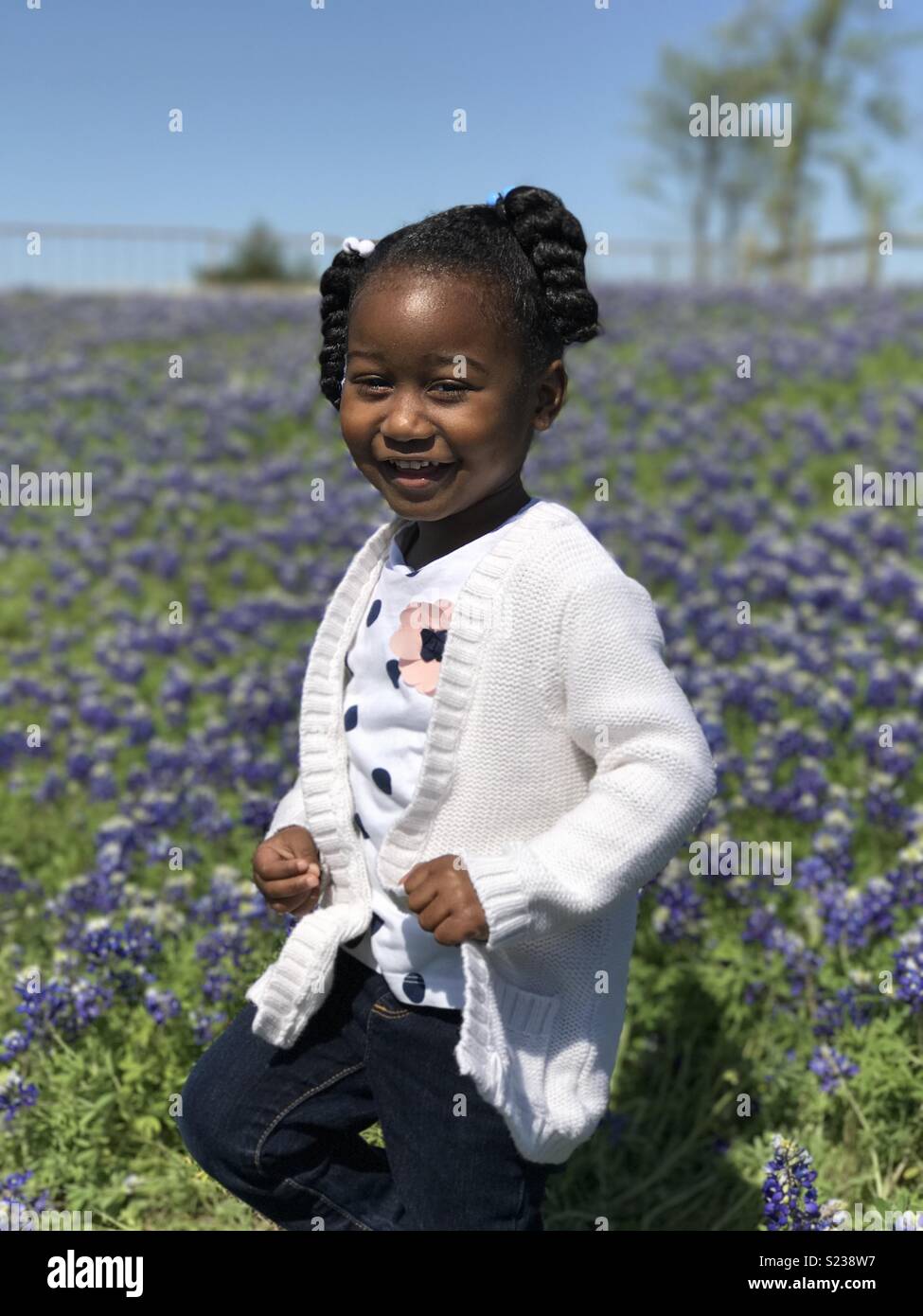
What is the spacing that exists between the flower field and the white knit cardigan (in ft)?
2.36

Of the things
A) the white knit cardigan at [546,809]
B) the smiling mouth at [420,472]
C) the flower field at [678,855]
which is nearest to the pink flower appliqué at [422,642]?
the white knit cardigan at [546,809]

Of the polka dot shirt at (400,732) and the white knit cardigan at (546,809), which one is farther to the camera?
the polka dot shirt at (400,732)

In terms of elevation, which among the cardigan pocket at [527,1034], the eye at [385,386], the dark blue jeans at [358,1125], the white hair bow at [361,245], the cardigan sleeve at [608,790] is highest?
the white hair bow at [361,245]

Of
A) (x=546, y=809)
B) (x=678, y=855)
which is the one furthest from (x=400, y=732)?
(x=678, y=855)

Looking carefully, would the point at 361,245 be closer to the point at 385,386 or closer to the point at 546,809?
the point at 385,386

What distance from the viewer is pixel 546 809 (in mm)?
2455

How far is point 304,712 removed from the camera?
2750 millimetres

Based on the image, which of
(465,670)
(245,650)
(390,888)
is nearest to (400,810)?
(390,888)

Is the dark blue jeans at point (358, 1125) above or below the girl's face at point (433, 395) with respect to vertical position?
below

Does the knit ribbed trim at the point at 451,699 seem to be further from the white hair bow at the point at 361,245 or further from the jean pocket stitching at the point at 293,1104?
the white hair bow at the point at 361,245

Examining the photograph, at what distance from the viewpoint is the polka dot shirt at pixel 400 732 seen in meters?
2.50

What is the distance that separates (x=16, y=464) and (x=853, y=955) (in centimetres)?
867

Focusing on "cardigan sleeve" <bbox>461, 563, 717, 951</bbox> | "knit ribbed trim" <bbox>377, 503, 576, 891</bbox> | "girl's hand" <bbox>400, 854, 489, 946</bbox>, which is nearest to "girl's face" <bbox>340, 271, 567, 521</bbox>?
"knit ribbed trim" <bbox>377, 503, 576, 891</bbox>

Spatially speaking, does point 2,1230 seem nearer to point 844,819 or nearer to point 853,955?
point 853,955
